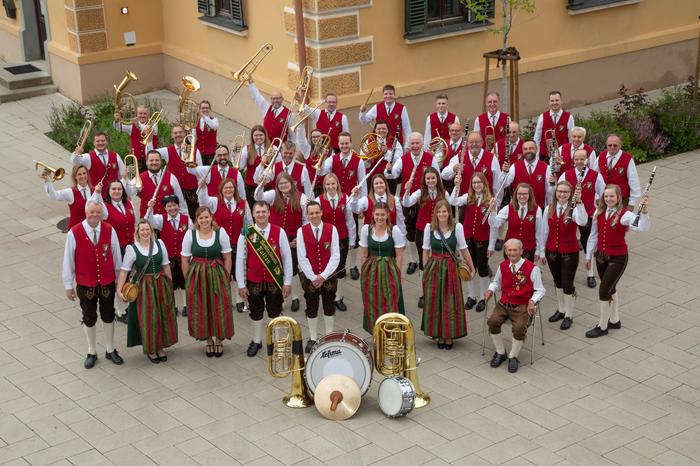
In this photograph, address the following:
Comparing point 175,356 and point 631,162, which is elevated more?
point 631,162

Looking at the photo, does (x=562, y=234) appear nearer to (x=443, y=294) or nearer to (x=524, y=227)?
(x=524, y=227)

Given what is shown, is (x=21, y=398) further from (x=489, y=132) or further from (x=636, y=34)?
(x=636, y=34)

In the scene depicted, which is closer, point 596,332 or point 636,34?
point 596,332

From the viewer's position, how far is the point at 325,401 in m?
9.95

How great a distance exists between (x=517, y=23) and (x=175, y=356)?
8.94 metres

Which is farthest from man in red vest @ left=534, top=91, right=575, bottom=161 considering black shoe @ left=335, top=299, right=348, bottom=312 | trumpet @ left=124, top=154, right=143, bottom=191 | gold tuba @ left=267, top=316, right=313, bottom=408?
gold tuba @ left=267, top=316, right=313, bottom=408

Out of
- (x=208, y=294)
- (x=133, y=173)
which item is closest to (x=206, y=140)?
(x=133, y=173)

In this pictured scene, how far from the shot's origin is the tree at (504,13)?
15785 millimetres

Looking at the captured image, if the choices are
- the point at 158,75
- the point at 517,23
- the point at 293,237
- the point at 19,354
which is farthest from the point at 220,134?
the point at 19,354

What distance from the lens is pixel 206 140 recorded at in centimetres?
1477

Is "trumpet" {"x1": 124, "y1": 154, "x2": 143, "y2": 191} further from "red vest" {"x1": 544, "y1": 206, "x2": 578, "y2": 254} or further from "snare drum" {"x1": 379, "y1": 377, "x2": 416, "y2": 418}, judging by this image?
"red vest" {"x1": 544, "y1": 206, "x2": 578, "y2": 254}

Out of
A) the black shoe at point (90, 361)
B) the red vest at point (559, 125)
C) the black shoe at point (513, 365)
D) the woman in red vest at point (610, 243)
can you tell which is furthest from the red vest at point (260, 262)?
the red vest at point (559, 125)

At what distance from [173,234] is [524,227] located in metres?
3.53

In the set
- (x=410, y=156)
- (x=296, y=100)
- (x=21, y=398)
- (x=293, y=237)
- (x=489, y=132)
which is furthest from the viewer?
(x=296, y=100)
